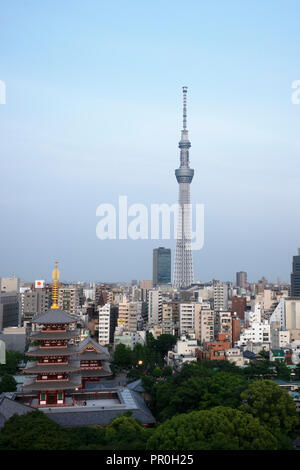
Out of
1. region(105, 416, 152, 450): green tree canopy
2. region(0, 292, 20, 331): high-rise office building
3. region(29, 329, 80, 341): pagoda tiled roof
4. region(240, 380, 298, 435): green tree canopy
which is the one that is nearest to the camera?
region(105, 416, 152, 450): green tree canopy

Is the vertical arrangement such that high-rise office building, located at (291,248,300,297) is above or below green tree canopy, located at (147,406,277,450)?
above

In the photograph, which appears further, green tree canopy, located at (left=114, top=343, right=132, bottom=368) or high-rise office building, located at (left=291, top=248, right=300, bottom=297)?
high-rise office building, located at (left=291, top=248, right=300, bottom=297)

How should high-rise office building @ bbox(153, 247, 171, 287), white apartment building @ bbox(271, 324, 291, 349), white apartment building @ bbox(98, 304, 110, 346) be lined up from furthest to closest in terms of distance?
high-rise office building @ bbox(153, 247, 171, 287)
white apartment building @ bbox(98, 304, 110, 346)
white apartment building @ bbox(271, 324, 291, 349)

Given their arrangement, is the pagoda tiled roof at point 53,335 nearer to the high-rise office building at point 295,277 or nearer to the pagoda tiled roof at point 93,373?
the pagoda tiled roof at point 93,373

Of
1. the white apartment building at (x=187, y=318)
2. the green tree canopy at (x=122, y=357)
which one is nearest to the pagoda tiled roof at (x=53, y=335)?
the green tree canopy at (x=122, y=357)

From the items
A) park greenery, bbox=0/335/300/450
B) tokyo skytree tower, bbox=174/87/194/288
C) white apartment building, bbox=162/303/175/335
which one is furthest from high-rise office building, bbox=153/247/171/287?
park greenery, bbox=0/335/300/450

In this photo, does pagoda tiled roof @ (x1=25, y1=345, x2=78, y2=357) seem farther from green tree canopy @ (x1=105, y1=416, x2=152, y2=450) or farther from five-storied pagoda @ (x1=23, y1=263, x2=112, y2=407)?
green tree canopy @ (x1=105, y1=416, x2=152, y2=450)
